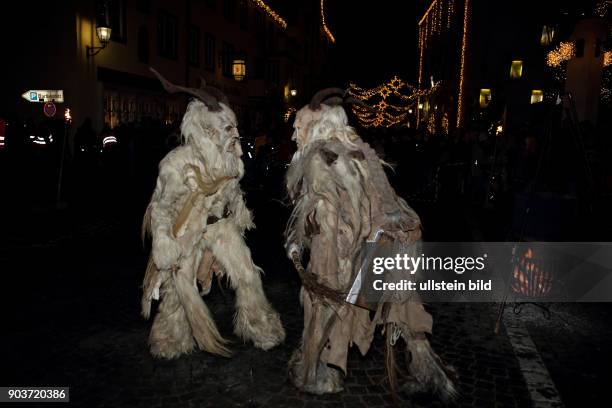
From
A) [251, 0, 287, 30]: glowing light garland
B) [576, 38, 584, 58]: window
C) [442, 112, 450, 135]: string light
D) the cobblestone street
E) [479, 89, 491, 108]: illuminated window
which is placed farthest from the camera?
[251, 0, 287, 30]: glowing light garland

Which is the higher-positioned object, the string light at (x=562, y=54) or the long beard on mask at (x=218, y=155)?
the string light at (x=562, y=54)

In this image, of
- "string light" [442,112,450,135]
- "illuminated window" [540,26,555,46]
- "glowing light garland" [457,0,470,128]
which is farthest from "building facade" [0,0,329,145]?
"illuminated window" [540,26,555,46]

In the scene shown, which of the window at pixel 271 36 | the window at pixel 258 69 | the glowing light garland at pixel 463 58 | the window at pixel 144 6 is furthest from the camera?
the window at pixel 271 36

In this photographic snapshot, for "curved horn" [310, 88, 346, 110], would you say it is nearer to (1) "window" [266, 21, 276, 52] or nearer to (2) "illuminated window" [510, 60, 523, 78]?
(2) "illuminated window" [510, 60, 523, 78]

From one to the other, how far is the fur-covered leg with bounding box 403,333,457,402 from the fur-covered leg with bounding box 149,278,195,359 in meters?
1.89

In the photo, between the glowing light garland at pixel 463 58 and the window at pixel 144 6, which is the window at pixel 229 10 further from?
the glowing light garland at pixel 463 58

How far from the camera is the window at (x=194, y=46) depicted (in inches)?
971

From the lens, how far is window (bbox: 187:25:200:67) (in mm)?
24656

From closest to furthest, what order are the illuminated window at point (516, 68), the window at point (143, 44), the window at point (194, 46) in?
1. the illuminated window at point (516, 68)
2. the window at point (143, 44)
3. the window at point (194, 46)

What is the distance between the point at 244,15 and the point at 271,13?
5641mm

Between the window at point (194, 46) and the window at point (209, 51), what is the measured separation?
938 millimetres

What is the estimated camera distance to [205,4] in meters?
26.1

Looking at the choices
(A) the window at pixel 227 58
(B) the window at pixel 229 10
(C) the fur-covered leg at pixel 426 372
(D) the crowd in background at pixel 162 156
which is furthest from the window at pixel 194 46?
(C) the fur-covered leg at pixel 426 372

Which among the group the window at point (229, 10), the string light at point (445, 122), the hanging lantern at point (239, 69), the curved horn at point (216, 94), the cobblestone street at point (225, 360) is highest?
the window at point (229, 10)
